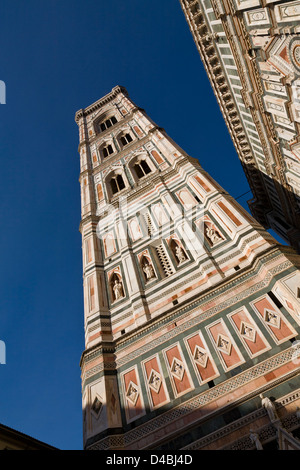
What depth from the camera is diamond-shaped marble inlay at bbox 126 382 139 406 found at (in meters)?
6.42

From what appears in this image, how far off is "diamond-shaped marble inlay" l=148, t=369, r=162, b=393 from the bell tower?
0.02 meters

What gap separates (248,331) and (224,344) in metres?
0.50

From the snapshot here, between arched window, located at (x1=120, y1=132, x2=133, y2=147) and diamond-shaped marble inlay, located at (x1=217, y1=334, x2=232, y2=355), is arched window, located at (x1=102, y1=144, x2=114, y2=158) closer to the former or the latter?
arched window, located at (x1=120, y1=132, x2=133, y2=147)

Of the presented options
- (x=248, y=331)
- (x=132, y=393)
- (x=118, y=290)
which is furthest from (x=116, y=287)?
(x=248, y=331)

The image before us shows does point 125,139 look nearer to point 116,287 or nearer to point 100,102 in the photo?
point 100,102

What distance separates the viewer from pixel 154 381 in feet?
21.2

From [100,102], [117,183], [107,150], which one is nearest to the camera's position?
[117,183]

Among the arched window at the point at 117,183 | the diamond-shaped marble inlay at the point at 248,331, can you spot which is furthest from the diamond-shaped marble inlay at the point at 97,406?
the arched window at the point at 117,183

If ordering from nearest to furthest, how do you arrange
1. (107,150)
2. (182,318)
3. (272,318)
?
1. (272,318)
2. (182,318)
3. (107,150)

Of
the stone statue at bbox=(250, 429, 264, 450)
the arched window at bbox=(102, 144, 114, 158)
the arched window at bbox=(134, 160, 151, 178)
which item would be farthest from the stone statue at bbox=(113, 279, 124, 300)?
the arched window at bbox=(102, 144, 114, 158)

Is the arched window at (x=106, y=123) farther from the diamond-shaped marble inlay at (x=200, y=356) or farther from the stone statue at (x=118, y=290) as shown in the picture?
the diamond-shaped marble inlay at (x=200, y=356)
